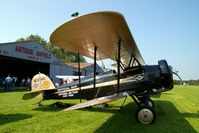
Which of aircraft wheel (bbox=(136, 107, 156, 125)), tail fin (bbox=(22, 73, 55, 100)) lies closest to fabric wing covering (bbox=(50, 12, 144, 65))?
aircraft wheel (bbox=(136, 107, 156, 125))

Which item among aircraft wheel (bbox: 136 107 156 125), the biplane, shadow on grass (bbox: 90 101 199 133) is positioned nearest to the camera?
the biplane

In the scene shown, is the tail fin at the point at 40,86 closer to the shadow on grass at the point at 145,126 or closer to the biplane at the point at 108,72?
the biplane at the point at 108,72

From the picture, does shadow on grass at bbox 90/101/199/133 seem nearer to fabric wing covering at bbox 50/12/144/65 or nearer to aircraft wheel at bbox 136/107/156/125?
aircraft wheel at bbox 136/107/156/125

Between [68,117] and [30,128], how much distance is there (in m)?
1.86

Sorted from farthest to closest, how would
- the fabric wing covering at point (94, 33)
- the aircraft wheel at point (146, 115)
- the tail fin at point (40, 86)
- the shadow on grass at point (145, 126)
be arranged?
the tail fin at point (40, 86), the aircraft wheel at point (146, 115), the shadow on grass at point (145, 126), the fabric wing covering at point (94, 33)

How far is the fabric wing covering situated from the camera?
217 inches

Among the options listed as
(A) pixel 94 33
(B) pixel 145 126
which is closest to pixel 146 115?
(B) pixel 145 126

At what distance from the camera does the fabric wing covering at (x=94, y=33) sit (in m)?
5.52

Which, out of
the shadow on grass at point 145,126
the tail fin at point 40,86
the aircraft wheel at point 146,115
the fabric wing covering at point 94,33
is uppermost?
the fabric wing covering at point 94,33

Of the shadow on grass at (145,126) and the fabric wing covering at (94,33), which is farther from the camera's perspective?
the shadow on grass at (145,126)

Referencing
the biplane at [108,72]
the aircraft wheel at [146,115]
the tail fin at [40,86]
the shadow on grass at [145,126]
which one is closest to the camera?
the biplane at [108,72]

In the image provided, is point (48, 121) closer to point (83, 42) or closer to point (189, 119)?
point (83, 42)

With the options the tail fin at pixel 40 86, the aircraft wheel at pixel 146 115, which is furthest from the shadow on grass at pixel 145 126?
the tail fin at pixel 40 86

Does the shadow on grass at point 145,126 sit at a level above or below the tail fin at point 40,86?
below
